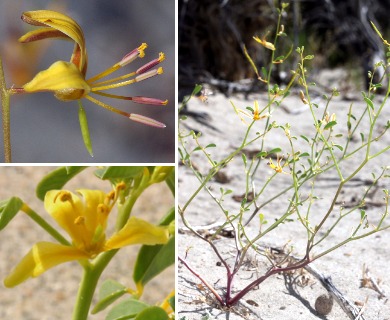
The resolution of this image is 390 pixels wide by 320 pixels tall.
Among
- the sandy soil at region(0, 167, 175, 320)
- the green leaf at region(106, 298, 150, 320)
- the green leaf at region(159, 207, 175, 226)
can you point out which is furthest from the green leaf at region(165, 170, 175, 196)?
the sandy soil at region(0, 167, 175, 320)

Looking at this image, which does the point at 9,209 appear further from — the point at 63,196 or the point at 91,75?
the point at 91,75

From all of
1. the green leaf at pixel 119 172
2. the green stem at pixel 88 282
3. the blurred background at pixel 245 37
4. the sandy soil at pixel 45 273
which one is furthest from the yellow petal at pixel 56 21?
the blurred background at pixel 245 37

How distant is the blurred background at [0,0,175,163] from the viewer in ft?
4.18

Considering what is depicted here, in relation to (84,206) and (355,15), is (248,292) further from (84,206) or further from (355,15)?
(355,15)

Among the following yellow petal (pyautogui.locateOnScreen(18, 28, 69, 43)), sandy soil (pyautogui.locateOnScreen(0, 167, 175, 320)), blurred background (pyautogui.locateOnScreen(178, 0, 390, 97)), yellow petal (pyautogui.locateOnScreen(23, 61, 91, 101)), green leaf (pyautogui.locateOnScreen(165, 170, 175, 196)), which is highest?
blurred background (pyautogui.locateOnScreen(178, 0, 390, 97))

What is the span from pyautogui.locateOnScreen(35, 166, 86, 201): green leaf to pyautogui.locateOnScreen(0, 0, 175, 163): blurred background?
29 centimetres

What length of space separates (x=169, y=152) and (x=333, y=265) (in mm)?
422

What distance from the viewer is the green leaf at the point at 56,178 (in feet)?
3.06

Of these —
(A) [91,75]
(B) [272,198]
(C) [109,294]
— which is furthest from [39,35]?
(A) [91,75]

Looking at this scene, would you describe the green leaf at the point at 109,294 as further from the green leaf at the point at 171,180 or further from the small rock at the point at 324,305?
the small rock at the point at 324,305

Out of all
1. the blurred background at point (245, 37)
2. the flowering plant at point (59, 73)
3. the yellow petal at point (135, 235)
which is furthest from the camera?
the blurred background at point (245, 37)

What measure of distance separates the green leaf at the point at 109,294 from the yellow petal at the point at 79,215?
0.12 meters

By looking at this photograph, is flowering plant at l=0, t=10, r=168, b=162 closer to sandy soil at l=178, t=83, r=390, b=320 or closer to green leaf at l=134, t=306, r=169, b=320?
green leaf at l=134, t=306, r=169, b=320

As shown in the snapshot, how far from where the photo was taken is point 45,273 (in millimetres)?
2820
